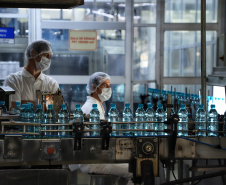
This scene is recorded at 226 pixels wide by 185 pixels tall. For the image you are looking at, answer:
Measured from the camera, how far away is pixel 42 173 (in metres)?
2.68

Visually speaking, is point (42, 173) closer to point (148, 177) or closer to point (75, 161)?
point (75, 161)

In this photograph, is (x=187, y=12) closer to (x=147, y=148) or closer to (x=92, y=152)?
(x=147, y=148)

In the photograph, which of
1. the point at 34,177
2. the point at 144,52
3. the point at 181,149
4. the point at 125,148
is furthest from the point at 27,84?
the point at 181,149

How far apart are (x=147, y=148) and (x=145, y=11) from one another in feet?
12.7

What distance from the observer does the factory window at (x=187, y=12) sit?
633 centimetres

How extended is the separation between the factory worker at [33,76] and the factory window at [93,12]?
1302 millimetres

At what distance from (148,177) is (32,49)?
268 cm

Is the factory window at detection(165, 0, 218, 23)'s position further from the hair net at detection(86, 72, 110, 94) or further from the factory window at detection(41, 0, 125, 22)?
the hair net at detection(86, 72, 110, 94)

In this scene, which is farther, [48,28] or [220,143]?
[48,28]

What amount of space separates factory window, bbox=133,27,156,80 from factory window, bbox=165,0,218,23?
1.16 ft

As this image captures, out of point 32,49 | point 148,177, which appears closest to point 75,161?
point 148,177

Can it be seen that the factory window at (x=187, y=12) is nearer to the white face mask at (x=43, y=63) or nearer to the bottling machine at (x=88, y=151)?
the white face mask at (x=43, y=63)

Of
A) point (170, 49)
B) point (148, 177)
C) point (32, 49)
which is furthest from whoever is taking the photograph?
point (170, 49)

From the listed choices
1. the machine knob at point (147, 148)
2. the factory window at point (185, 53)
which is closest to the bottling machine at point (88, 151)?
the machine knob at point (147, 148)
